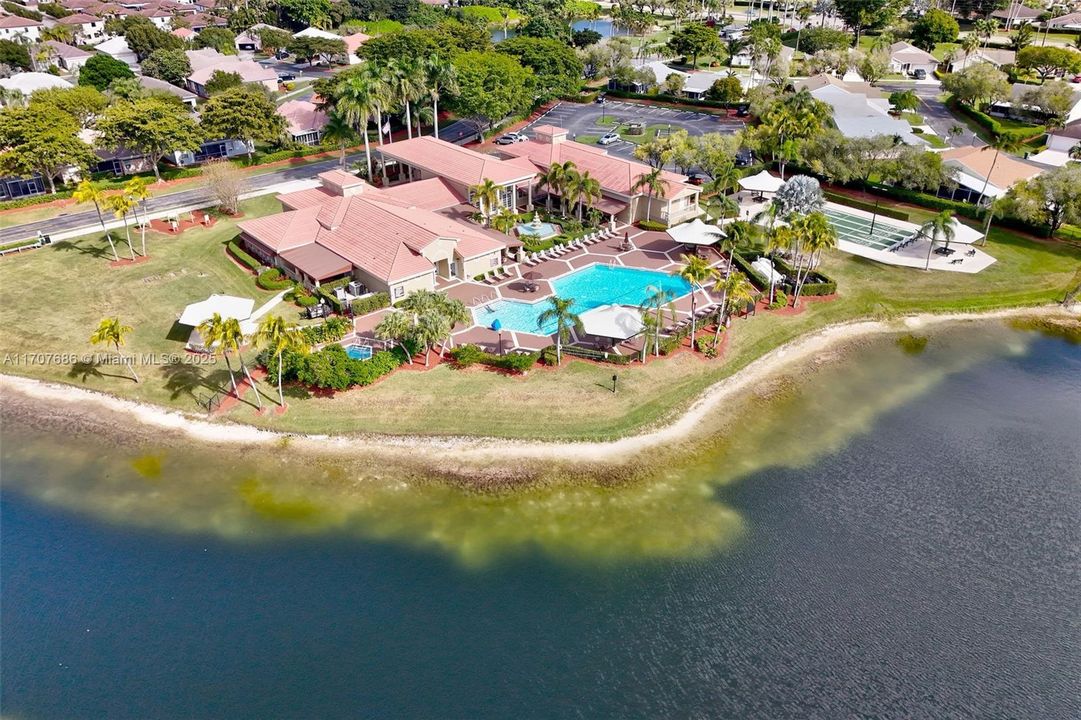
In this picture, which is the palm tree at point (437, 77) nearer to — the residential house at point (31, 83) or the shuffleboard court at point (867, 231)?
the shuffleboard court at point (867, 231)

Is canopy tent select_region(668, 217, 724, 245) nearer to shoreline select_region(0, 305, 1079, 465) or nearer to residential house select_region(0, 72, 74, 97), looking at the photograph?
shoreline select_region(0, 305, 1079, 465)

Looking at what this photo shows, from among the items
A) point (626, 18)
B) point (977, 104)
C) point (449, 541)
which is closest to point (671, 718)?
point (449, 541)

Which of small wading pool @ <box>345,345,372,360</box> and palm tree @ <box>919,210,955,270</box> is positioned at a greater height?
palm tree @ <box>919,210,955,270</box>

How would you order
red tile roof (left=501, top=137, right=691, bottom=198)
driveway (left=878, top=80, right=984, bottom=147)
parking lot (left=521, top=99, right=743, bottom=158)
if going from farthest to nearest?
parking lot (left=521, top=99, right=743, bottom=158) → driveway (left=878, top=80, right=984, bottom=147) → red tile roof (left=501, top=137, right=691, bottom=198)

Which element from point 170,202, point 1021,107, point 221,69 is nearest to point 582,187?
point 170,202

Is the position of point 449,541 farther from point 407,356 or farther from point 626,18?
point 626,18

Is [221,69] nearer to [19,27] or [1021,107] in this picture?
[19,27]

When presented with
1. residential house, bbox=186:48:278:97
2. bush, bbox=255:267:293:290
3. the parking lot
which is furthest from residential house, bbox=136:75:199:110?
bush, bbox=255:267:293:290
